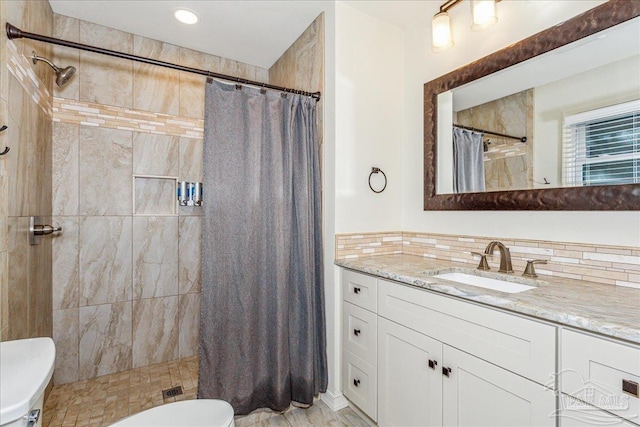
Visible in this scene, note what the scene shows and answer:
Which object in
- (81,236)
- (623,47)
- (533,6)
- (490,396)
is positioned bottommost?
(490,396)

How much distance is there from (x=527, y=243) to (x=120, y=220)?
269 centimetres

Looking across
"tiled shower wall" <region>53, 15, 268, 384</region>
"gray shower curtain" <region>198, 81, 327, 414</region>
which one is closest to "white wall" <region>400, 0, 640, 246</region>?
"gray shower curtain" <region>198, 81, 327, 414</region>

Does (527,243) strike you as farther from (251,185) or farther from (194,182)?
(194,182)

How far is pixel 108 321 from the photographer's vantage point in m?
2.32

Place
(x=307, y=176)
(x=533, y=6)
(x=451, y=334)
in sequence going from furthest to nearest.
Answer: (x=307, y=176) < (x=533, y=6) < (x=451, y=334)

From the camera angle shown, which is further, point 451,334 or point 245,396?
point 245,396

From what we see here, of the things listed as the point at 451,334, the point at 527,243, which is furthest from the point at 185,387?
the point at 527,243

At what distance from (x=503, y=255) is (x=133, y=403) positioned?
94.6 inches

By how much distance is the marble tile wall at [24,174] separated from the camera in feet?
4.48

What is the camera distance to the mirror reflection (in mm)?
1282

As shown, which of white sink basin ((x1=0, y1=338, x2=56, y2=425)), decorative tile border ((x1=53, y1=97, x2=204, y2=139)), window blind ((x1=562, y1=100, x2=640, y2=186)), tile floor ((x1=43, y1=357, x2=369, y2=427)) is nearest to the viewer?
white sink basin ((x1=0, y1=338, x2=56, y2=425))

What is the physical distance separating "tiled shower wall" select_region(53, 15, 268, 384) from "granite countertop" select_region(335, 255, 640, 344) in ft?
5.74

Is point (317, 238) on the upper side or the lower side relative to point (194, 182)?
lower

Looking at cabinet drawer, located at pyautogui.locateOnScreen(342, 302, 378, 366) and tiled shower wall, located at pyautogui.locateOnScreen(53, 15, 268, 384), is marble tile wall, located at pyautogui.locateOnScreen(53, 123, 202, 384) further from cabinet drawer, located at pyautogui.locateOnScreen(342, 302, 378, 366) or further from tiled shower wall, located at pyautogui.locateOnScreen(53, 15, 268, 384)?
cabinet drawer, located at pyautogui.locateOnScreen(342, 302, 378, 366)
